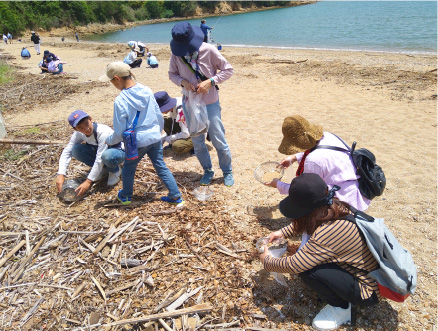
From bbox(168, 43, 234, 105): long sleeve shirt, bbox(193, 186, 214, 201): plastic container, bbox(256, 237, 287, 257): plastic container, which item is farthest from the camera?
bbox(193, 186, 214, 201): plastic container

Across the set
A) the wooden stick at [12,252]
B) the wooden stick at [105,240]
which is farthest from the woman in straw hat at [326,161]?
the wooden stick at [12,252]

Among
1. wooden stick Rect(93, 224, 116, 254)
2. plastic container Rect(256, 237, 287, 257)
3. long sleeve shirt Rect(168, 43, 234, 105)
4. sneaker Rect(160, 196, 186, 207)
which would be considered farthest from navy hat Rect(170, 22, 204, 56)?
plastic container Rect(256, 237, 287, 257)

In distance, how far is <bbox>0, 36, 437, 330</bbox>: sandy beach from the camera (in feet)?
9.98

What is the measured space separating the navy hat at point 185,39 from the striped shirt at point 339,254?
2.45 metres

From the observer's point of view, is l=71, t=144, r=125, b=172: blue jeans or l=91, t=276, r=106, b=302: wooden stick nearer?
l=91, t=276, r=106, b=302: wooden stick

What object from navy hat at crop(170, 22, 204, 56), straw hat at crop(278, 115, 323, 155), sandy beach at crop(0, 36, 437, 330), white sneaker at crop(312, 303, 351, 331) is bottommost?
sandy beach at crop(0, 36, 437, 330)

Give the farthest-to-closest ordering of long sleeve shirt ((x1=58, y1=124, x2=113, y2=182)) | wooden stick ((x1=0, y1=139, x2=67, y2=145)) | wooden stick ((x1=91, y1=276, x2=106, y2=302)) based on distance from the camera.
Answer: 1. wooden stick ((x1=0, y1=139, x2=67, y2=145))
2. long sleeve shirt ((x1=58, y1=124, x2=113, y2=182))
3. wooden stick ((x1=91, y1=276, x2=106, y2=302))

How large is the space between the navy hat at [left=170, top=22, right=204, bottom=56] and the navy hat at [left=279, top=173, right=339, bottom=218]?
7.05 ft

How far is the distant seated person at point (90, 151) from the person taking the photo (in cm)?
347

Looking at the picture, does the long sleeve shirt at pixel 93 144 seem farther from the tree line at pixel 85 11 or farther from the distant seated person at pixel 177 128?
the tree line at pixel 85 11

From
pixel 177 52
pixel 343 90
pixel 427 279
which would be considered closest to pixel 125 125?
pixel 177 52

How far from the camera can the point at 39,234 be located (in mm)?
3002

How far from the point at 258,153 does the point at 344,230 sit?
3.25 metres

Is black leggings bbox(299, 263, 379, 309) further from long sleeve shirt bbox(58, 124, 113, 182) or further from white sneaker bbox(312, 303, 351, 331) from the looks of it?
long sleeve shirt bbox(58, 124, 113, 182)
